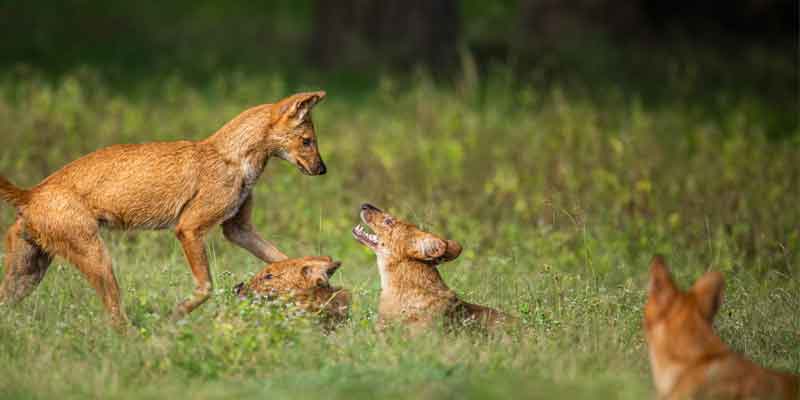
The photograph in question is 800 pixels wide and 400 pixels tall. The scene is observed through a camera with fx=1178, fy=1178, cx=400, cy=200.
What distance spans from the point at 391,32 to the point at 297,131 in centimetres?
884

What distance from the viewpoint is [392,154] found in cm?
1201

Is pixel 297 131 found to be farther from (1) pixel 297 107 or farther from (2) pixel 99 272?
(2) pixel 99 272

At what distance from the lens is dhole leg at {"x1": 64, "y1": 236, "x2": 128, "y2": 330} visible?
22.7 ft

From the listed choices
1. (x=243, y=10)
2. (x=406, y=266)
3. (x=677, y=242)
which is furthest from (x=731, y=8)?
(x=406, y=266)

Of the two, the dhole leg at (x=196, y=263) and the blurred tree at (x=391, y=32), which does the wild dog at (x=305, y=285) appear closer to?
the dhole leg at (x=196, y=263)

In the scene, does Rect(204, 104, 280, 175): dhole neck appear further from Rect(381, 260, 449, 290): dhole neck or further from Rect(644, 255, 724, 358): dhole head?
Rect(644, 255, 724, 358): dhole head

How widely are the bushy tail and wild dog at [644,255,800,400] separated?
3.77 metres


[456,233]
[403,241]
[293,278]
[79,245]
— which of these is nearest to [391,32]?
[456,233]

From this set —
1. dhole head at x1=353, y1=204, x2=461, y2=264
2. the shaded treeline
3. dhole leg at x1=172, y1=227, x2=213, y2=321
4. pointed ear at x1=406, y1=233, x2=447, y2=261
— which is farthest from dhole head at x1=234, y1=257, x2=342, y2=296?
the shaded treeline

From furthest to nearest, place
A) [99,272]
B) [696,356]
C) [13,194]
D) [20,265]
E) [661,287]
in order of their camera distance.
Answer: [20,265]
[13,194]
[99,272]
[661,287]
[696,356]

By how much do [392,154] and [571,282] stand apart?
4.09 m

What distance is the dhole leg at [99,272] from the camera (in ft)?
22.7

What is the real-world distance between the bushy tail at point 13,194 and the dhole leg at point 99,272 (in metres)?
0.44

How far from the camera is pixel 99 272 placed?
6930 mm
